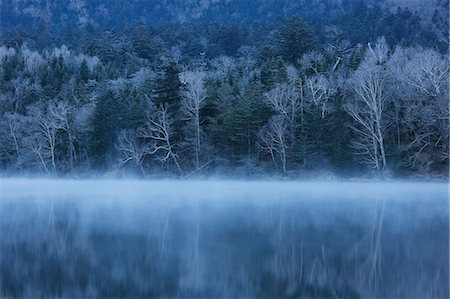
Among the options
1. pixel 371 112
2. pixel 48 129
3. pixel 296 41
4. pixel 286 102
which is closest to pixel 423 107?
pixel 371 112

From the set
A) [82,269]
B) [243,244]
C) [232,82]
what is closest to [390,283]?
[243,244]

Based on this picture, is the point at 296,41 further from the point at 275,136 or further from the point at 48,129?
the point at 48,129

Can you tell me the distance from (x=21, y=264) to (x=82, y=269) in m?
1.45

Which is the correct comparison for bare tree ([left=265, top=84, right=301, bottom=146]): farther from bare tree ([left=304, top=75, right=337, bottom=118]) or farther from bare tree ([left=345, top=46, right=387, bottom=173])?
bare tree ([left=345, top=46, right=387, bottom=173])

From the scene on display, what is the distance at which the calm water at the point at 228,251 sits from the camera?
32.5 feet

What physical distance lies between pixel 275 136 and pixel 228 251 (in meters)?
30.6

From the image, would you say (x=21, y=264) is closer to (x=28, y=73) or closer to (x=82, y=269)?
(x=82, y=269)

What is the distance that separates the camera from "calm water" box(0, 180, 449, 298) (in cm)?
990

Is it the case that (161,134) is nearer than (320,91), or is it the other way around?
(320,91)

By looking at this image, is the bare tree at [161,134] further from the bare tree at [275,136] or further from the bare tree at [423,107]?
the bare tree at [423,107]

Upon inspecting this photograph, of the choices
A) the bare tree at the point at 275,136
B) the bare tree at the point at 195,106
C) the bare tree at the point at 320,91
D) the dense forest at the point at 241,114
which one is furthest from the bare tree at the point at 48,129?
the bare tree at the point at 320,91

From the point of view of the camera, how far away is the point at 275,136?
43000 millimetres

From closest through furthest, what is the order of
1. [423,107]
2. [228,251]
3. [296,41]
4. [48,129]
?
1. [228,251]
2. [423,107]
3. [48,129]
4. [296,41]

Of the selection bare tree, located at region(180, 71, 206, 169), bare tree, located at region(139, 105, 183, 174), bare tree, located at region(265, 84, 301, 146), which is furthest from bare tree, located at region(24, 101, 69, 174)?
bare tree, located at region(265, 84, 301, 146)
